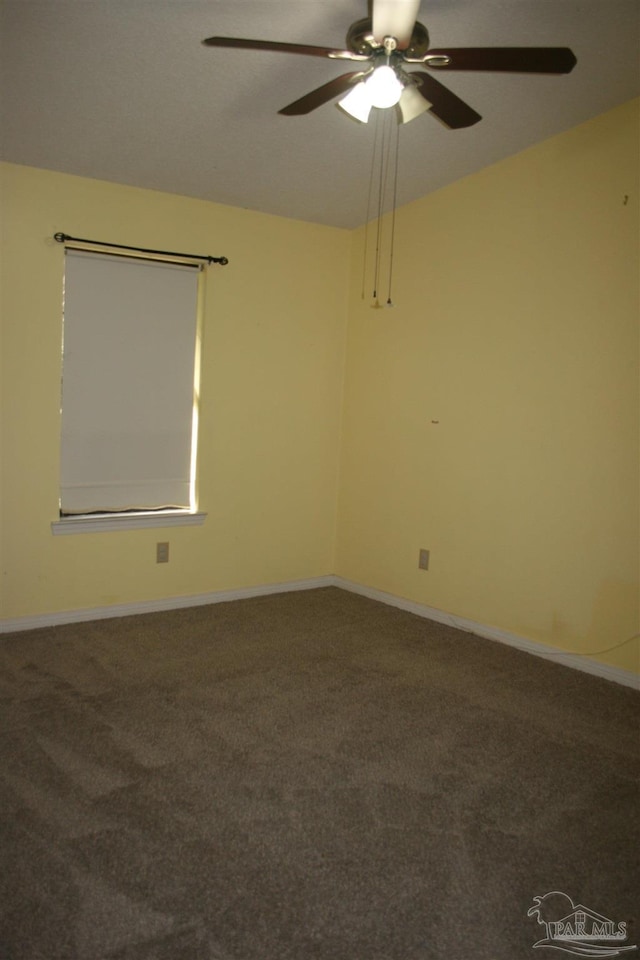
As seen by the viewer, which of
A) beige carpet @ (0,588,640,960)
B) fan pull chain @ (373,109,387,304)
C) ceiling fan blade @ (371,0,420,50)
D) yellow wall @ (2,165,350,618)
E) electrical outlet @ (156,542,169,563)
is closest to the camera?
beige carpet @ (0,588,640,960)

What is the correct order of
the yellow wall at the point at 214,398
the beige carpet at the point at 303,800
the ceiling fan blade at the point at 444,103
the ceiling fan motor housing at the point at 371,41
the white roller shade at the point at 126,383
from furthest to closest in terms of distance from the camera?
the white roller shade at the point at 126,383, the yellow wall at the point at 214,398, the ceiling fan blade at the point at 444,103, the ceiling fan motor housing at the point at 371,41, the beige carpet at the point at 303,800

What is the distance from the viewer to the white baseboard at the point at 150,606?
340cm

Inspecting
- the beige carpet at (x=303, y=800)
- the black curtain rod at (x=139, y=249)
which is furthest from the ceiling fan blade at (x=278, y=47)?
the beige carpet at (x=303, y=800)

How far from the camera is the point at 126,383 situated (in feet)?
11.8

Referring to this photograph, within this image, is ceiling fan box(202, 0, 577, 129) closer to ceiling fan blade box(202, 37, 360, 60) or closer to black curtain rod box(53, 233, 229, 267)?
ceiling fan blade box(202, 37, 360, 60)

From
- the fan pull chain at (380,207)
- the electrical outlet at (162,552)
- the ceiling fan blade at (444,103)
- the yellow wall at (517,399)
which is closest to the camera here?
the ceiling fan blade at (444,103)

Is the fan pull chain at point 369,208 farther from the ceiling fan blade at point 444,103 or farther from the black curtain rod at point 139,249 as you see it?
the black curtain rod at point 139,249

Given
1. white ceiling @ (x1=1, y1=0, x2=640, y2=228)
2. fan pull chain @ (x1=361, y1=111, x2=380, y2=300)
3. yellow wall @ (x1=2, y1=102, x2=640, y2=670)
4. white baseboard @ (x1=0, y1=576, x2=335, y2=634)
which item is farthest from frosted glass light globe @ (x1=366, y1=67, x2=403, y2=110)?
white baseboard @ (x1=0, y1=576, x2=335, y2=634)

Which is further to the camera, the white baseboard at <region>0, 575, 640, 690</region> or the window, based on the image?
the window

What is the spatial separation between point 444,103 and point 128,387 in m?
2.25

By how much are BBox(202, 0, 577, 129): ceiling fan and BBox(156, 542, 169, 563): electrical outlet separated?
248cm

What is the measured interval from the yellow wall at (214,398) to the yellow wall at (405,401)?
1 cm

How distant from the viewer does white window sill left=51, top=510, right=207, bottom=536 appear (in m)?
3.48

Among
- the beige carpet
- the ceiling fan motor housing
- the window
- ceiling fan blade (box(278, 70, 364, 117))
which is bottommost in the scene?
the beige carpet
